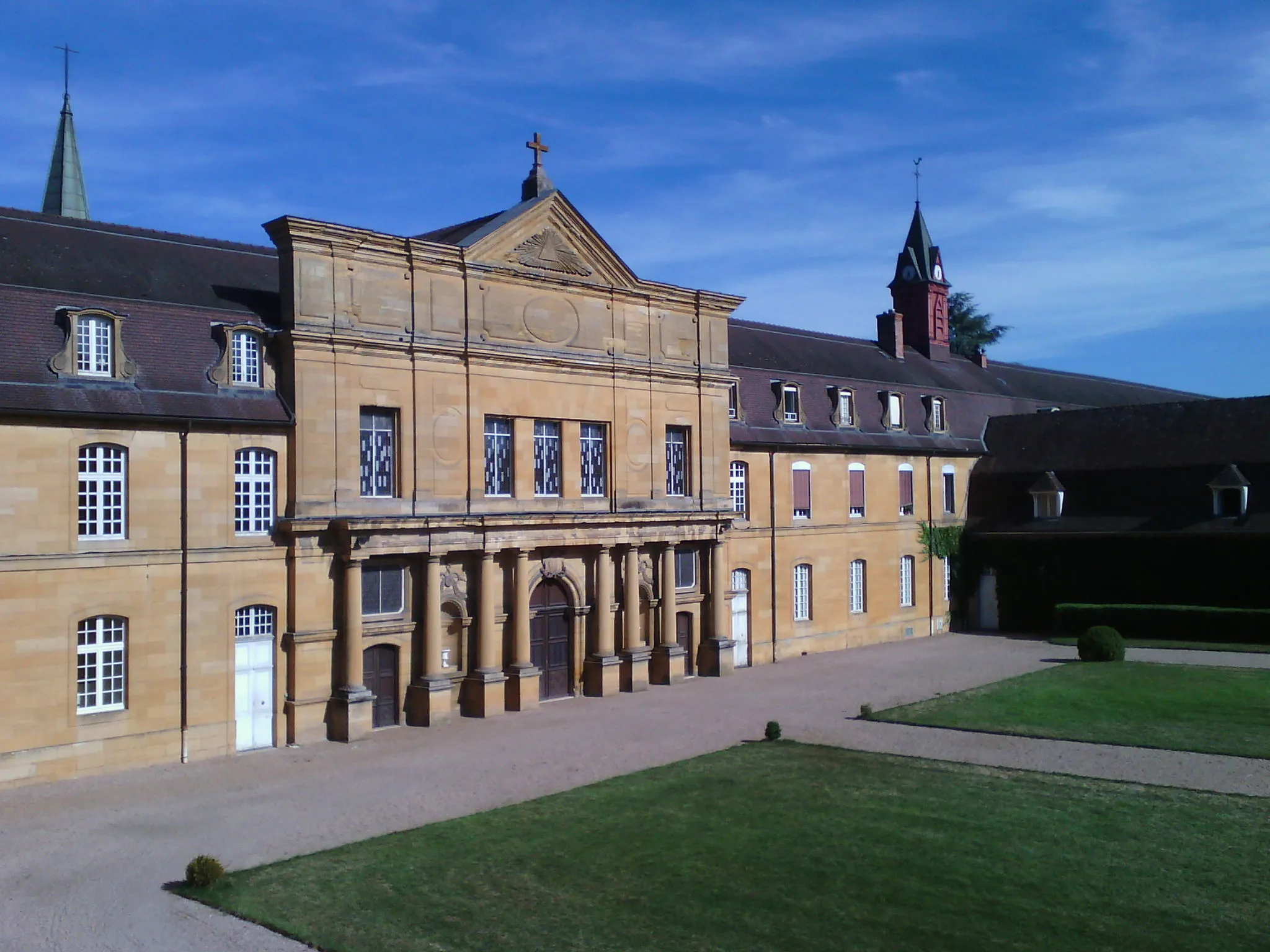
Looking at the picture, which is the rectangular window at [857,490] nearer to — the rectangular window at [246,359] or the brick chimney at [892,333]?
the brick chimney at [892,333]

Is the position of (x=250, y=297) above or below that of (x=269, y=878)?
above

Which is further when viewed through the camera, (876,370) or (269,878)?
(876,370)

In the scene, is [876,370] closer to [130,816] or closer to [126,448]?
[126,448]

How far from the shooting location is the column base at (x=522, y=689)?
2739 cm

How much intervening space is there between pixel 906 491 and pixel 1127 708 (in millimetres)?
16754

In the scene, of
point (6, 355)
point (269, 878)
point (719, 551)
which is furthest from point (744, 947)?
point (719, 551)

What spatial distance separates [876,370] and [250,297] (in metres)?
25.7

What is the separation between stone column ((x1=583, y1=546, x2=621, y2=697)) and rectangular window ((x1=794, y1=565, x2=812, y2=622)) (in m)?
9.28

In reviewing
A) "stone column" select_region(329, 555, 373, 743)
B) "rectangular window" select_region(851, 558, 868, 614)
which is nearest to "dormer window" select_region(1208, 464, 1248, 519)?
"rectangular window" select_region(851, 558, 868, 614)

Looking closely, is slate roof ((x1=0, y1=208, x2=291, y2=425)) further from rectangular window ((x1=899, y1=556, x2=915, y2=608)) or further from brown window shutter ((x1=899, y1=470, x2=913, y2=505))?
rectangular window ((x1=899, y1=556, x2=915, y2=608))

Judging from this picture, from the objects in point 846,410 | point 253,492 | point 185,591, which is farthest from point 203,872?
point 846,410

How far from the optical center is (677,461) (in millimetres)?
32219

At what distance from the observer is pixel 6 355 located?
2067cm

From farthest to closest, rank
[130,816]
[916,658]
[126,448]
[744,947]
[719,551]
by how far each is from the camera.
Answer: [916,658], [719,551], [126,448], [130,816], [744,947]
